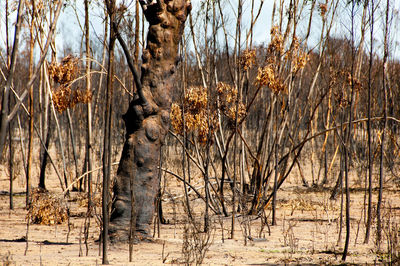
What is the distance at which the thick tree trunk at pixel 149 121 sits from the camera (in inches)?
179

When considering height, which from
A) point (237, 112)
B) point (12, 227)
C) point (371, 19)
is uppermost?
point (371, 19)

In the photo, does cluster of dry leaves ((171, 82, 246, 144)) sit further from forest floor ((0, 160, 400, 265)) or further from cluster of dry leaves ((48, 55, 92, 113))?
cluster of dry leaves ((48, 55, 92, 113))

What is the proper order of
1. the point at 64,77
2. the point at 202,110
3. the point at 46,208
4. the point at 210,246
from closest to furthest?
1. the point at 210,246
2. the point at 64,77
3. the point at 202,110
4. the point at 46,208

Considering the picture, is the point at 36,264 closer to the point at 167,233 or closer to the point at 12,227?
the point at 167,233

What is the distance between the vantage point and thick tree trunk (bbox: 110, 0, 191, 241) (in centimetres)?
454

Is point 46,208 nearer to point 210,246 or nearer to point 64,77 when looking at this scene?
point 64,77

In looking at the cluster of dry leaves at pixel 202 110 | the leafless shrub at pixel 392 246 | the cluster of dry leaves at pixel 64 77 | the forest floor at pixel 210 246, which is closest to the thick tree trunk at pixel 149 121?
the cluster of dry leaves at pixel 202 110

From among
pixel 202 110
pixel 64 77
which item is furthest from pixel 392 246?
pixel 64 77

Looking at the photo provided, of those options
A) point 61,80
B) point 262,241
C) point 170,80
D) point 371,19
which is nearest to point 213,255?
point 262,241

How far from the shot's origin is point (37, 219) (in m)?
6.02

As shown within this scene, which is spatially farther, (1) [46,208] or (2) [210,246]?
(1) [46,208]

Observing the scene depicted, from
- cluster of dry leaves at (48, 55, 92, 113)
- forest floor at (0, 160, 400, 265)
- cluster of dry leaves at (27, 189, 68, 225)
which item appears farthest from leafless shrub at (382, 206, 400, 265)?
cluster of dry leaves at (27, 189, 68, 225)

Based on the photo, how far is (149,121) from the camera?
4.59m

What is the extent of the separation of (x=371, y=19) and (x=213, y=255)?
8.56 feet
